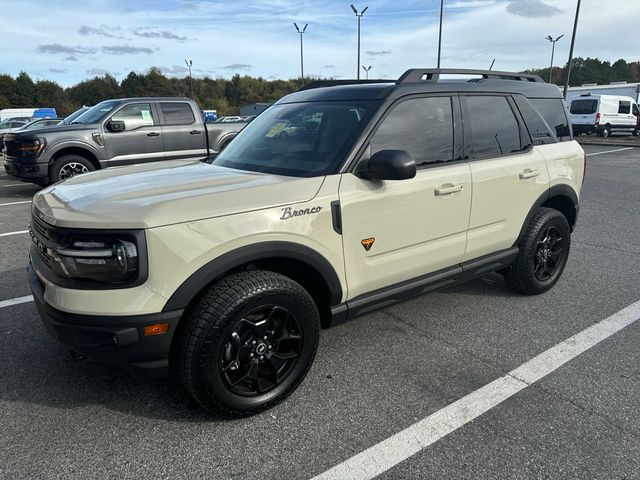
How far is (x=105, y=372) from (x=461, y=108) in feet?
9.70

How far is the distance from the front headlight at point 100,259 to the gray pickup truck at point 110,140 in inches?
245

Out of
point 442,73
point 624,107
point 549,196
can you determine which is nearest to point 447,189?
point 442,73

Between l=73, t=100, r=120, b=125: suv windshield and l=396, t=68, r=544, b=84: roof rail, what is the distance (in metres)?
7.76

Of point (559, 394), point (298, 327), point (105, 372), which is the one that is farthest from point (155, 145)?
point (559, 394)

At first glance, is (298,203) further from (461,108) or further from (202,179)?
(461,108)

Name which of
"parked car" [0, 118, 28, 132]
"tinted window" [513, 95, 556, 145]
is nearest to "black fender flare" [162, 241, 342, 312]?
"tinted window" [513, 95, 556, 145]

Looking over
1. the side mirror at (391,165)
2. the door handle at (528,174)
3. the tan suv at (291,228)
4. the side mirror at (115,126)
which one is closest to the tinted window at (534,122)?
the tan suv at (291,228)

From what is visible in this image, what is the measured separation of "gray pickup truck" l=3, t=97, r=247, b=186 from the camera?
28.4 ft

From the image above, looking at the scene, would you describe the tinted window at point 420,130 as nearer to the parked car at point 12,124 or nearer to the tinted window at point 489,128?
the tinted window at point 489,128

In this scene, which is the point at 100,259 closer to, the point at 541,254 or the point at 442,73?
the point at 442,73

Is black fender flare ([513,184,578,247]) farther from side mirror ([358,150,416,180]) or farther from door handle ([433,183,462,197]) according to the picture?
side mirror ([358,150,416,180])

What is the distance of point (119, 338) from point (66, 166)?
8017 millimetres

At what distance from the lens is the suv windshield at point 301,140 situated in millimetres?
→ 2850

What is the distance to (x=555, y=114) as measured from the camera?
418 cm
